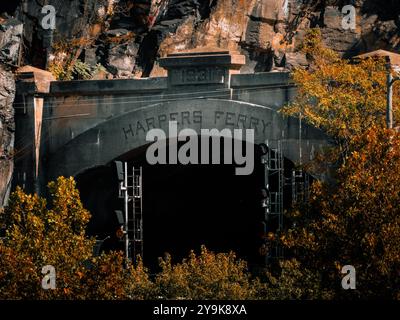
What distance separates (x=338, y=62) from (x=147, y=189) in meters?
16.2

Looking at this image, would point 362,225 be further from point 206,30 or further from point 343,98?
point 206,30

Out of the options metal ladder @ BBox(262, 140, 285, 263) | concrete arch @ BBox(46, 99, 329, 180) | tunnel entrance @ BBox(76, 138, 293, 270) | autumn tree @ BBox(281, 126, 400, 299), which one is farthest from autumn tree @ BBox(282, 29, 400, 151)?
tunnel entrance @ BBox(76, 138, 293, 270)

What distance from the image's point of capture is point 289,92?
62.2 m

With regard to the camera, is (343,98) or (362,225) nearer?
(362,225)

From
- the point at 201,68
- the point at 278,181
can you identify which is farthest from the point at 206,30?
the point at 278,181

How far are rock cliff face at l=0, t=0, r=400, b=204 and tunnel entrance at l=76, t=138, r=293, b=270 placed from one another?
5345mm

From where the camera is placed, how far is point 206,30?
2970 inches

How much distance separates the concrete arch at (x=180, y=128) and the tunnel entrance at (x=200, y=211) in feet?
19.1

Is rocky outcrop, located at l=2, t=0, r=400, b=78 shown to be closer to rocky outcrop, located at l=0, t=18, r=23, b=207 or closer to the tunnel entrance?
the tunnel entrance

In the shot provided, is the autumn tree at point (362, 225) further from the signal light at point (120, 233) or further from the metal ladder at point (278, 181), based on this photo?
the signal light at point (120, 233)

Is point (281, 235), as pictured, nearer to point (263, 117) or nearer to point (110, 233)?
point (263, 117)

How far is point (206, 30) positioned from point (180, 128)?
38.8ft

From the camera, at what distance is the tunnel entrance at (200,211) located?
75500 millimetres
